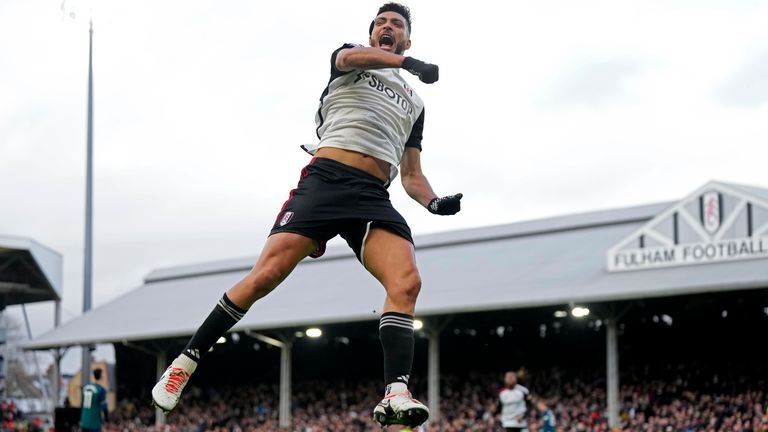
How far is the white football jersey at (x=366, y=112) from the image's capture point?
603cm

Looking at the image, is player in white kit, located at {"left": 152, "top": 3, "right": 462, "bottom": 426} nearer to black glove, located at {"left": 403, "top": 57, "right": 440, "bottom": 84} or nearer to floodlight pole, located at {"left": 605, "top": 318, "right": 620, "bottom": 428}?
black glove, located at {"left": 403, "top": 57, "right": 440, "bottom": 84}

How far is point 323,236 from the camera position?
5957 millimetres

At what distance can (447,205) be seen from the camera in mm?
6062

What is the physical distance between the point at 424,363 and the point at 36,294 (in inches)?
704

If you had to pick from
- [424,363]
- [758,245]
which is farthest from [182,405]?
[758,245]

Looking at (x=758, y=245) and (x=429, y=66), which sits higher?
(x=758, y=245)

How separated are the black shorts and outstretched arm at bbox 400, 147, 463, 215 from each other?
0.75 ft

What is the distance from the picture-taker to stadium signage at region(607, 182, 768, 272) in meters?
26.8

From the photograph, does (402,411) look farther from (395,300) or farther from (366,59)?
(366,59)

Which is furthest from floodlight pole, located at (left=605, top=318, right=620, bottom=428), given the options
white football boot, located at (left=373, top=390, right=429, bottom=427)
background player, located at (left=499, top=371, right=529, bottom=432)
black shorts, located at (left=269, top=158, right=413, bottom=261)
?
white football boot, located at (left=373, top=390, right=429, bottom=427)

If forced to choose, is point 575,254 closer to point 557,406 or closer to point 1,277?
point 557,406

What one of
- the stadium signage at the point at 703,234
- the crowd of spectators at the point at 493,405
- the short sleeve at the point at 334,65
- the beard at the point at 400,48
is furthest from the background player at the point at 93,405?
the stadium signage at the point at 703,234

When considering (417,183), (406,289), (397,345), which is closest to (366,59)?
(417,183)

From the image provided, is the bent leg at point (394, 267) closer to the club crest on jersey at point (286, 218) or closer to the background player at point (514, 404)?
the club crest on jersey at point (286, 218)
